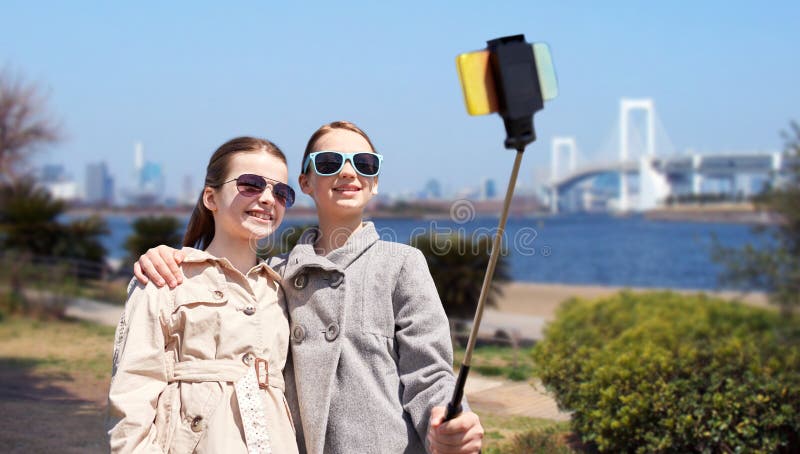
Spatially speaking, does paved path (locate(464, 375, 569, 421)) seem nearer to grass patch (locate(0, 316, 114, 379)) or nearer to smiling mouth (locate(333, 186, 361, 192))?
grass patch (locate(0, 316, 114, 379))

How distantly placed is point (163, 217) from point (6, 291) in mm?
9017

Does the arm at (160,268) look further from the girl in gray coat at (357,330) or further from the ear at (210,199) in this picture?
the ear at (210,199)

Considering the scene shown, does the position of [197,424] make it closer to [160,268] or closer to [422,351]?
[160,268]

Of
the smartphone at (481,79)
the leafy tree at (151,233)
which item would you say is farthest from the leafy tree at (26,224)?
the smartphone at (481,79)

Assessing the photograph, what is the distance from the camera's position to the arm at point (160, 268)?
7.00 ft

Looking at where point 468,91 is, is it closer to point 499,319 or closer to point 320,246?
point 320,246

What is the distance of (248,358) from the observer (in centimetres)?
215

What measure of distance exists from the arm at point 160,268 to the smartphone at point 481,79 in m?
0.97

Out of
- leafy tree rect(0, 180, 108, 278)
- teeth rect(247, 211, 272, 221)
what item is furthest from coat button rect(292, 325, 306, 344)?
leafy tree rect(0, 180, 108, 278)

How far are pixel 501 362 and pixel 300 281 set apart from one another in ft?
22.2

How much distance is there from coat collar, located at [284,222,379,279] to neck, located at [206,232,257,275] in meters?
0.11

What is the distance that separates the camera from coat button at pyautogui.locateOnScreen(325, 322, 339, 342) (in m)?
2.18

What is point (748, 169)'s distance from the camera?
5984 centimetres

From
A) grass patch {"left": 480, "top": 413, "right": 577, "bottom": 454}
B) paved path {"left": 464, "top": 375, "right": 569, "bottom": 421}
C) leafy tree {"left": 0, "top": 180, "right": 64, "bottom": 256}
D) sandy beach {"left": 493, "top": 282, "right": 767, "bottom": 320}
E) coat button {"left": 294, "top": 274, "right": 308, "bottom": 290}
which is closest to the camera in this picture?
coat button {"left": 294, "top": 274, "right": 308, "bottom": 290}
